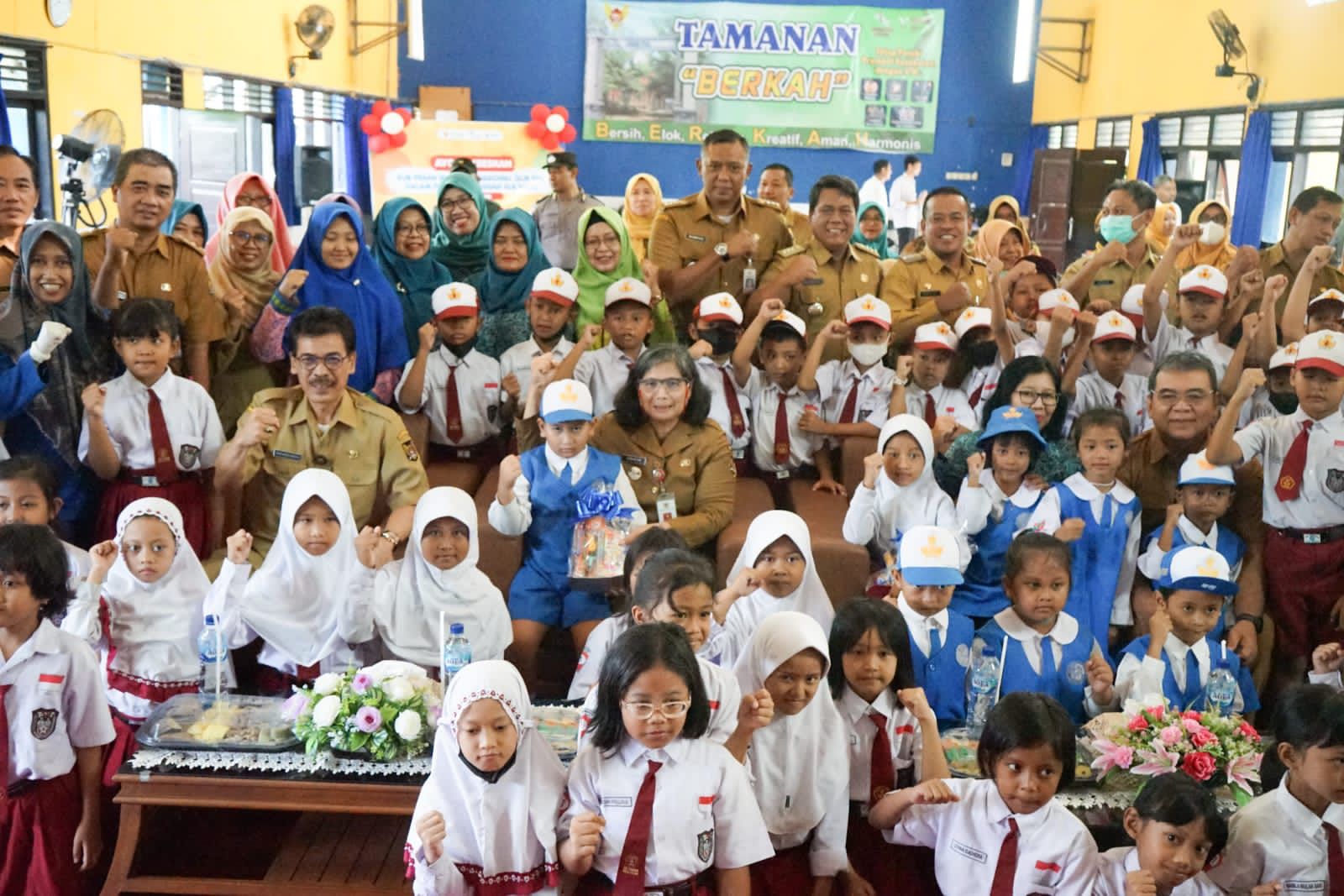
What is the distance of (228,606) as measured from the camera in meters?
3.40

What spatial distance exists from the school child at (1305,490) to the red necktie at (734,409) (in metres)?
1.69

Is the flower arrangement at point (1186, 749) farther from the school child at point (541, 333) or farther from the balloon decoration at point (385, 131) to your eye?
the balloon decoration at point (385, 131)

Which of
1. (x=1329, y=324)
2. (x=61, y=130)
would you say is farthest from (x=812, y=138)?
(x=1329, y=324)

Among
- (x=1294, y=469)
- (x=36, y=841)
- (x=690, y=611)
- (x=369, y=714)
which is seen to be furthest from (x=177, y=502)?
(x=1294, y=469)

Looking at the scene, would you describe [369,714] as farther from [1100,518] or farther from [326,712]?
[1100,518]

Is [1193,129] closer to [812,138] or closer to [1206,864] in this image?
[812,138]

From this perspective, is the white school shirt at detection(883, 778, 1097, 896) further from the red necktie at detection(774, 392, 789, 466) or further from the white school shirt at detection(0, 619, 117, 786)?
the red necktie at detection(774, 392, 789, 466)

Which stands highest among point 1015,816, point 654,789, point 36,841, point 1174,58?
point 1174,58

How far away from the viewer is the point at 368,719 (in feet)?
9.53

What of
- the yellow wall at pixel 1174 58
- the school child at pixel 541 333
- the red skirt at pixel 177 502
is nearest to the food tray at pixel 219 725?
the red skirt at pixel 177 502

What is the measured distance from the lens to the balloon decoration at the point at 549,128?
12.9 m

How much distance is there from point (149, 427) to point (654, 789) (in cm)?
235

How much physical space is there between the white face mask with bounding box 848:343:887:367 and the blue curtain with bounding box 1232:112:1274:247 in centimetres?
639

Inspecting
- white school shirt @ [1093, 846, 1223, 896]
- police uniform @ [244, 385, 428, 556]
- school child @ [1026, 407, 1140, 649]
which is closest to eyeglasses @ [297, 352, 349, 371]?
police uniform @ [244, 385, 428, 556]
